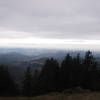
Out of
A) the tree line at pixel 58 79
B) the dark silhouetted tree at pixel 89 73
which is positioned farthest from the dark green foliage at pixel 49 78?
the dark silhouetted tree at pixel 89 73

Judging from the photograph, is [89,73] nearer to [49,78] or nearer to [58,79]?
[58,79]

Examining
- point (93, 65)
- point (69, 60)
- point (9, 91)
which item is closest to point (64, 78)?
point (69, 60)

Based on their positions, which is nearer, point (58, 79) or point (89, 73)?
point (58, 79)

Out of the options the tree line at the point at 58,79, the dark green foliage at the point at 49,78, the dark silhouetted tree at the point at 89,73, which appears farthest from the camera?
the dark silhouetted tree at the point at 89,73

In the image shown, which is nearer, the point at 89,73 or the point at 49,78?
the point at 49,78

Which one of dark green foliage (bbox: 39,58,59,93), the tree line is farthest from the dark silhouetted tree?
dark green foliage (bbox: 39,58,59,93)

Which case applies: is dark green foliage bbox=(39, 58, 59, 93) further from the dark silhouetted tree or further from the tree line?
the dark silhouetted tree

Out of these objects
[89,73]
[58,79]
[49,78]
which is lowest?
[58,79]

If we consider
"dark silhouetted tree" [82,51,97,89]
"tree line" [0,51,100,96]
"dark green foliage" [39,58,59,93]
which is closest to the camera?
"tree line" [0,51,100,96]

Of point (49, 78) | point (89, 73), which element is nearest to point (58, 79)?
point (49, 78)

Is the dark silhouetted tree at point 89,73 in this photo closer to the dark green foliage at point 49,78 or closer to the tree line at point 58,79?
the tree line at point 58,79

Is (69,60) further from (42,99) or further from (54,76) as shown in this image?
(42,99)

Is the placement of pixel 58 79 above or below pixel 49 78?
below

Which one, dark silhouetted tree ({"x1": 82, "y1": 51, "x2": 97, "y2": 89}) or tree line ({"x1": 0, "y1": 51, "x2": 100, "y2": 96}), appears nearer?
tree line ({"x1": 0, "y1": 51, "x2": 100, "y2": 96})
